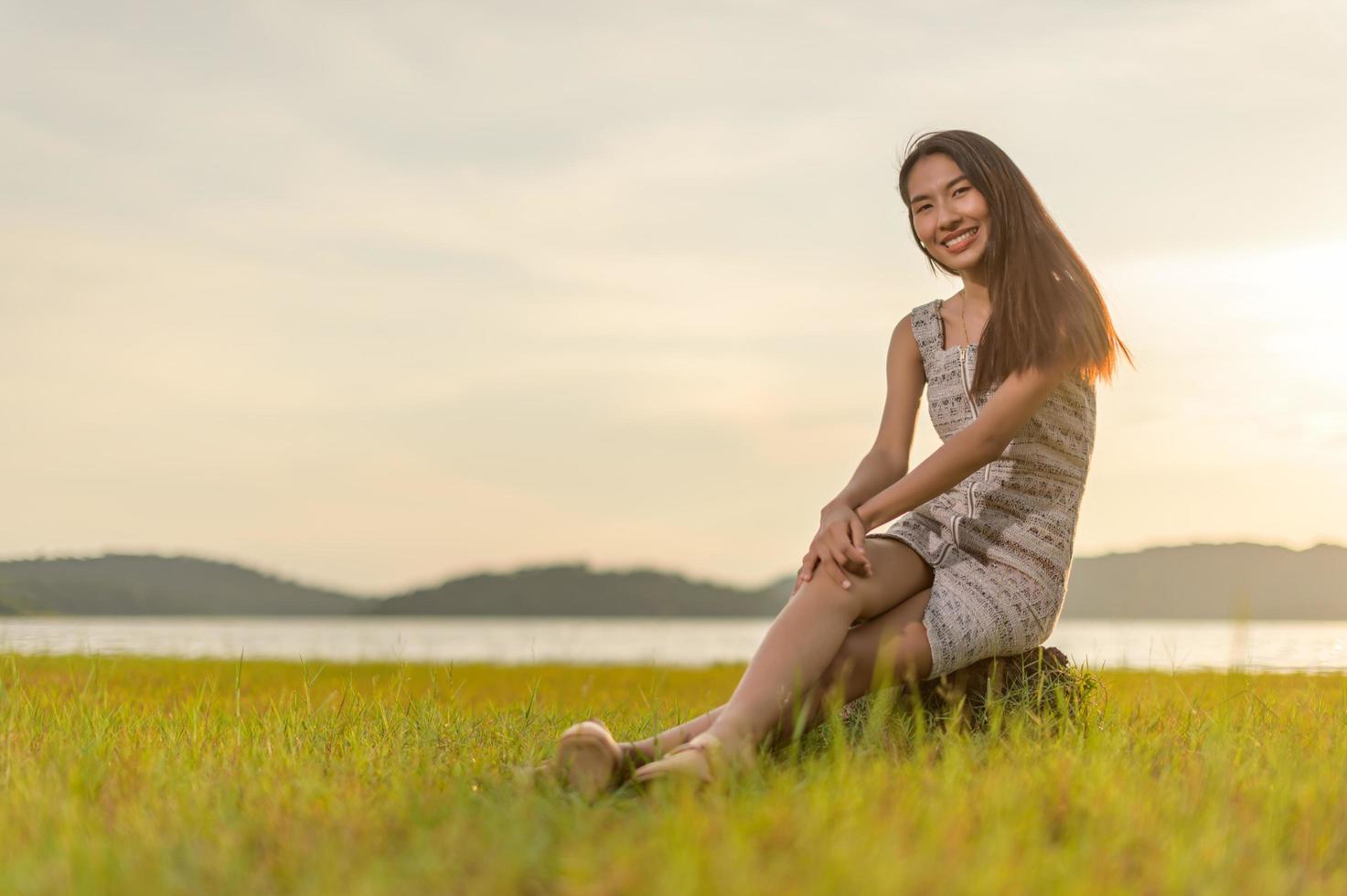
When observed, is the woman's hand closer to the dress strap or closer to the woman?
the woman

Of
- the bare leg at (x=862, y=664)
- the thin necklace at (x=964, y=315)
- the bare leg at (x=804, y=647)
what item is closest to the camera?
the bare leg at (x=804, y=647)

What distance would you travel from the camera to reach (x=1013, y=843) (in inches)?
104

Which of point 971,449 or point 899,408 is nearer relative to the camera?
point 971,449

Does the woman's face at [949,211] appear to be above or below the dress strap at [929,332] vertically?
above

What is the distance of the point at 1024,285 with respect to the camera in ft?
15.3

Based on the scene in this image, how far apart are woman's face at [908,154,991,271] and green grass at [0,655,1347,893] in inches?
77.7

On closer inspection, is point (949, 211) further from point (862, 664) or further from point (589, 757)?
point (589, 757)

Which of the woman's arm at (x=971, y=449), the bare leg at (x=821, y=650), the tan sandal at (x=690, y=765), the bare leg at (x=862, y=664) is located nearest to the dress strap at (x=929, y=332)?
the woman's arm at (x=971, y=449)

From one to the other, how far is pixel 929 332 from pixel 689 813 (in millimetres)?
3087

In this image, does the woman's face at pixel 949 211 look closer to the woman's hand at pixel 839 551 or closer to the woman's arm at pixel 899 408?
the woman's arm at pixel 899 408

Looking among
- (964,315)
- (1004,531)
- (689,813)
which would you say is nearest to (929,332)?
(964,315)

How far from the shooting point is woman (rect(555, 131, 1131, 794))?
14.0 feet

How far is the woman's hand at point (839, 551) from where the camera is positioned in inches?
166

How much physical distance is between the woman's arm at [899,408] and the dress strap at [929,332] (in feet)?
0.13
